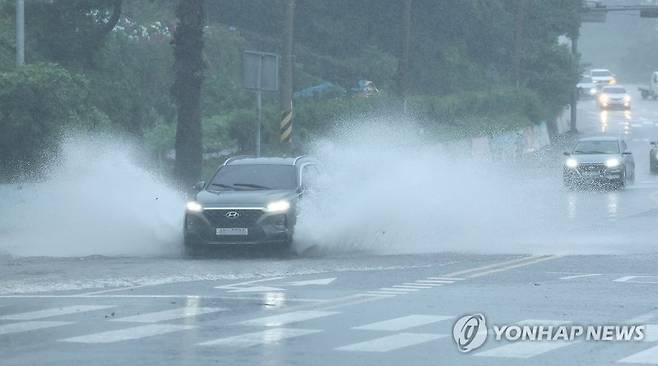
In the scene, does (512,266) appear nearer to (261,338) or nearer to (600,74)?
(261,338)

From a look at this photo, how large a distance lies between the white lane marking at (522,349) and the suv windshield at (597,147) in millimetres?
33914

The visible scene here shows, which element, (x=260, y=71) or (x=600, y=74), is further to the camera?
(x=600, y=74)

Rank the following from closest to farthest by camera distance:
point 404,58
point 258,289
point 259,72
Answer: point 258,289 → point 259,72 → point 404,58

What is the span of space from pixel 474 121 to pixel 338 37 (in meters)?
12.5

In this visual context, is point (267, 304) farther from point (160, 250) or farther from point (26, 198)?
point (26, 198)

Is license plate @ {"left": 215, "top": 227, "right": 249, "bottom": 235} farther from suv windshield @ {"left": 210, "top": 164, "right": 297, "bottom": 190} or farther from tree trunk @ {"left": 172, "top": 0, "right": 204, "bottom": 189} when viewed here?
tree trunk @ {"left": 172, "top": 0, "right": 204, "bottom": 189}

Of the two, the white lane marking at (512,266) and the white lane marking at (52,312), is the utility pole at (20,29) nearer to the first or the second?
the white lane marking at (512,266)

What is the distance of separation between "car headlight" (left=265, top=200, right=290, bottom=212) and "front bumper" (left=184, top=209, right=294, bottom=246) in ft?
0.23

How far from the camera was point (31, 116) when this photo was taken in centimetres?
3108

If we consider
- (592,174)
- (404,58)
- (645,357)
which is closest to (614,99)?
(404,58)

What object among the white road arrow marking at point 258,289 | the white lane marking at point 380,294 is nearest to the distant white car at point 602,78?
the white road arrow marking at point 258,289

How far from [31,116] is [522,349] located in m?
20.3

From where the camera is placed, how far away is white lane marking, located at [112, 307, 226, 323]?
14.8m

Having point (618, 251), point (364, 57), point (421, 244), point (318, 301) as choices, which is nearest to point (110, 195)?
point (421, 244)
